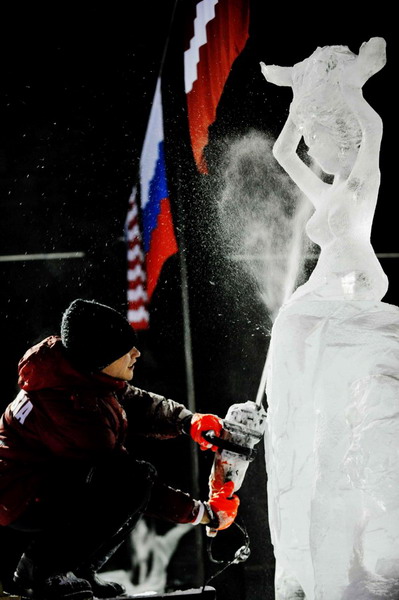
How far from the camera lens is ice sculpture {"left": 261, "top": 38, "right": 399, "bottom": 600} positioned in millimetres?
1561

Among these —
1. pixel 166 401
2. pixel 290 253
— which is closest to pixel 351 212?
pixel 166 401

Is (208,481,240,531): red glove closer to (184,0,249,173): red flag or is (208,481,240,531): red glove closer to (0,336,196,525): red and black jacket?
(0,336,196,525): red and black jacket

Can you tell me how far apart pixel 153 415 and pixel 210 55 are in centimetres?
263

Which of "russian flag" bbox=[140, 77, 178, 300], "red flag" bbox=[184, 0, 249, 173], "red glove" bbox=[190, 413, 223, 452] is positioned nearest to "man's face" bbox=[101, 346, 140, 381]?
"red glove" bbox=[190, 413, 223, 452]

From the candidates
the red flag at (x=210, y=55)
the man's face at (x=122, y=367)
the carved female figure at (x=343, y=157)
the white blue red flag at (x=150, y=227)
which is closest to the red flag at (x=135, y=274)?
the white blue red flag at (x=150, y=227)

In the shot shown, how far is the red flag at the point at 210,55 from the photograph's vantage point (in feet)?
12.3

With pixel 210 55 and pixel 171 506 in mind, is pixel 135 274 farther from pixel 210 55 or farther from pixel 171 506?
pixel 171 506

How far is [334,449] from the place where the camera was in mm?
1660

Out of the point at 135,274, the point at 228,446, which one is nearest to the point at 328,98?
the point at 228,446

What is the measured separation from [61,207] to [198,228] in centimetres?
90

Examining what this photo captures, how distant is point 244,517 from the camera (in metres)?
3.39

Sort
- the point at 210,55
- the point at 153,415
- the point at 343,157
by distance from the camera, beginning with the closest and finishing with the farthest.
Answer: the point at 343,157 → the point at 153,415 → the point at 210,55

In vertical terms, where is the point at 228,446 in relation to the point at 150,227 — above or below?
below

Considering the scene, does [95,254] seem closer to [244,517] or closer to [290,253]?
[290,253]
